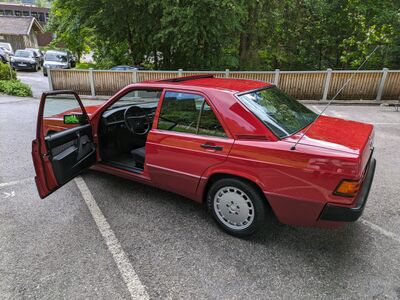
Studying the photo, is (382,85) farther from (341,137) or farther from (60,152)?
(60,152)

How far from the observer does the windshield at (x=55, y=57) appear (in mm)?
19506

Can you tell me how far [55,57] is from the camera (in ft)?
64.5

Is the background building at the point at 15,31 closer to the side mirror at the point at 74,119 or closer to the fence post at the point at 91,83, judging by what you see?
the fence post at the point at 91,83

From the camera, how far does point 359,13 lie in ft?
48.3

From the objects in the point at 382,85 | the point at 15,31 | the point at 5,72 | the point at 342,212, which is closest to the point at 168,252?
the point at 342,212

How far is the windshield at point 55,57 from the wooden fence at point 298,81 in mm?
9388

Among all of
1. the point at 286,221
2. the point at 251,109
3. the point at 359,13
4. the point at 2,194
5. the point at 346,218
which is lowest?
the point at 2,194

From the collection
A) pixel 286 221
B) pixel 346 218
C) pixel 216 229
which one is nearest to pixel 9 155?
pixel 216 229

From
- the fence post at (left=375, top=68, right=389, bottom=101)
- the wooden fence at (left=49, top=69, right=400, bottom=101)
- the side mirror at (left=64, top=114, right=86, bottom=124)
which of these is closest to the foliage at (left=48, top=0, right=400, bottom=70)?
the wooden fence at (left=49, top=69, right=400, bottom=101)

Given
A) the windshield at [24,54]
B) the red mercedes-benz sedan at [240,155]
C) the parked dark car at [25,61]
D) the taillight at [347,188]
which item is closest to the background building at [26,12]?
the windshield at [24,54]

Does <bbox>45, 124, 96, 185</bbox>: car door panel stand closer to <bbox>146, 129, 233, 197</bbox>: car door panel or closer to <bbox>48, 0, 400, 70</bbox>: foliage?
<bbox>146, 129, 233, 197</bbox>: car door panel

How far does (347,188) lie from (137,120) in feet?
9.35

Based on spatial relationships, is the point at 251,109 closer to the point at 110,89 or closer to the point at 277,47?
the point at 110,89

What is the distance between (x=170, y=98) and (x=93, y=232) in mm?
1721
